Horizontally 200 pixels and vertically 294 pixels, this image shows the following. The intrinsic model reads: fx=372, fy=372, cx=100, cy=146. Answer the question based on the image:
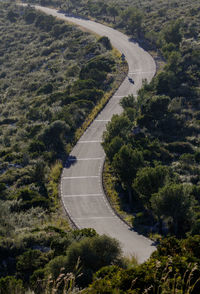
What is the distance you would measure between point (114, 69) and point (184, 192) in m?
57.7

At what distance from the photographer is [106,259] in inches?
961

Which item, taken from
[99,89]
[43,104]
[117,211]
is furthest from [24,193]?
[99,89]

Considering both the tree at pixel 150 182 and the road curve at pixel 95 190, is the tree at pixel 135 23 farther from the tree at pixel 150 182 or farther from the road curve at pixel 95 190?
the tree at pixel 150 182

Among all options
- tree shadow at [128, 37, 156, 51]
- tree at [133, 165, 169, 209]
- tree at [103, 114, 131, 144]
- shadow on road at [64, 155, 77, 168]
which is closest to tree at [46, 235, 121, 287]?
tree at [133, 165, 169, 209]

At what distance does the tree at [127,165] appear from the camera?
40.0 metres

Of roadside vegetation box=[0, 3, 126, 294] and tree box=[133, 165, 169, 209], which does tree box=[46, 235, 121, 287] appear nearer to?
roadside vegetation box=[0, 3, 126, 294]

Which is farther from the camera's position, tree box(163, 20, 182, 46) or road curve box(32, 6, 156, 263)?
tree box(163, 20, 182, 46)

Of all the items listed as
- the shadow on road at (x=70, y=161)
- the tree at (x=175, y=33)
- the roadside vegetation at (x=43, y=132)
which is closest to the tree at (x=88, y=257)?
the roadside vegetation at (x=43, y=132)

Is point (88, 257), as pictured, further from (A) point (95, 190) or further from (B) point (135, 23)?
(B) point (135, 23)

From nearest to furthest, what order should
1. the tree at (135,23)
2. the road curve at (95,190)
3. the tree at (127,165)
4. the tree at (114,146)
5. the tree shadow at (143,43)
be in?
the road curve at (95,190) → the tree at (127,165) → the tree at (114,146) → the tree shadow at (143,43) → the tree at (135,23)

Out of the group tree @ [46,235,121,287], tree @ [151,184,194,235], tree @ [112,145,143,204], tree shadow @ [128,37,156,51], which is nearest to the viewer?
tree @ [46,235,121,287]

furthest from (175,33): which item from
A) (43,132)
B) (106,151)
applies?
(106,151)

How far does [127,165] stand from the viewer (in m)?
40.3

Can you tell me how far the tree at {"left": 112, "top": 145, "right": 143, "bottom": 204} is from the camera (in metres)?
40.0
